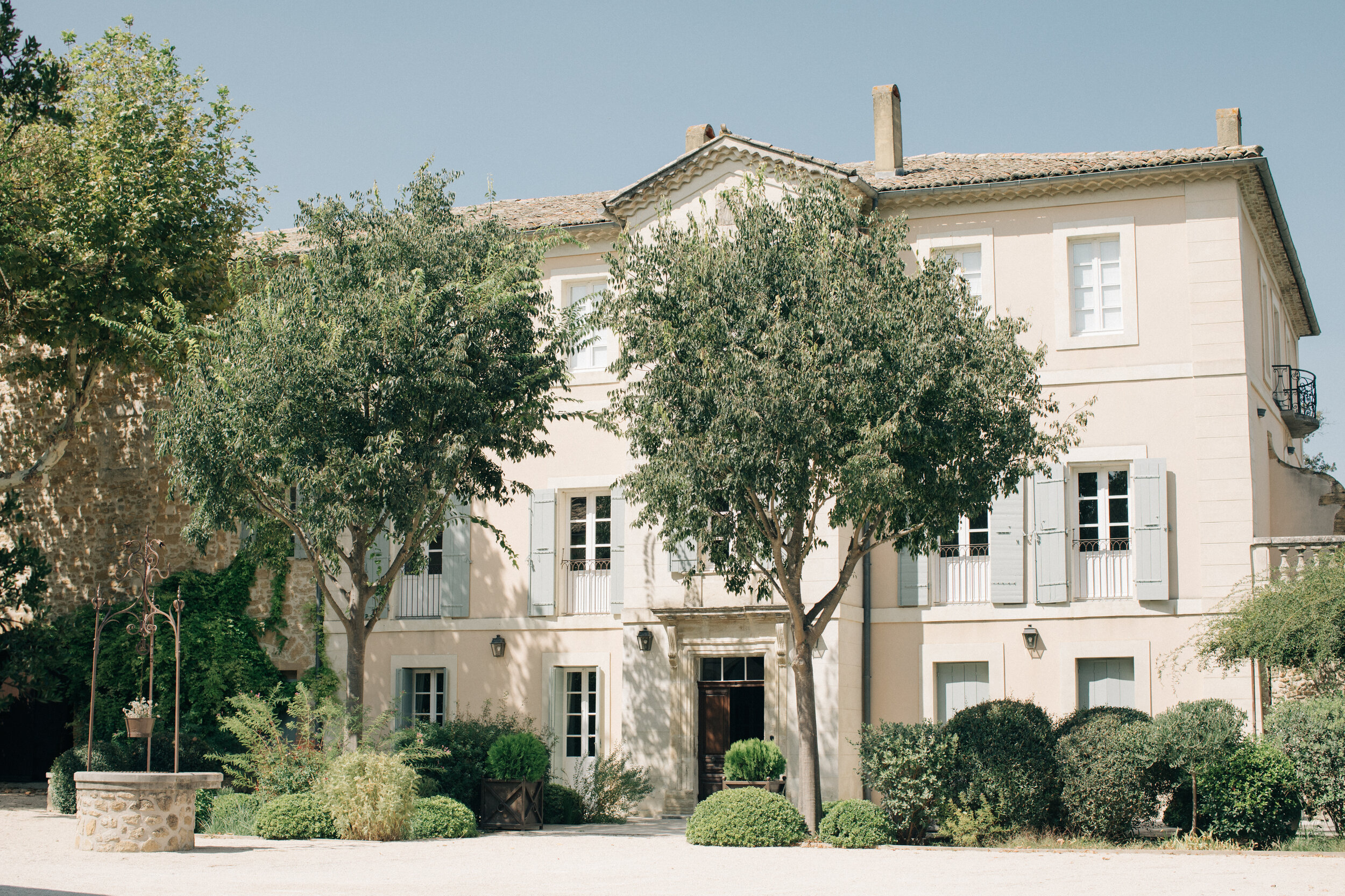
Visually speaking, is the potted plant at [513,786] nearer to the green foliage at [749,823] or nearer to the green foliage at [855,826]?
the green foliage at [749,823]

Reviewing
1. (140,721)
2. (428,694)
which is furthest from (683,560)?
(140,721)

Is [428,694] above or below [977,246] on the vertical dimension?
below

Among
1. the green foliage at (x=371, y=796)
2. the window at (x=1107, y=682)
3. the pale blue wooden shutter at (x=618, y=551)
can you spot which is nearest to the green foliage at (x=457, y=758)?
the green foliage at (x=371, y=796)

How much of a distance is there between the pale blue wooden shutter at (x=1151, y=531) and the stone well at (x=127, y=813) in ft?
39.7

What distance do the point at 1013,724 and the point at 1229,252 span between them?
790 centimetres

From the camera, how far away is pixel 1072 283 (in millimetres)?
19406

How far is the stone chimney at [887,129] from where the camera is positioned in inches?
834

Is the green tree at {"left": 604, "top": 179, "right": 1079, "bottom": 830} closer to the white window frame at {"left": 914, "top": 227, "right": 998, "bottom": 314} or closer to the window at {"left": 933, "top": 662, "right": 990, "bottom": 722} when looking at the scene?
the white window frame at {"left": 914, "top": 227, "right": 998, "bottom": 314}

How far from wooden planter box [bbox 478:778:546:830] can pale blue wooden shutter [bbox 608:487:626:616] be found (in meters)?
4.18

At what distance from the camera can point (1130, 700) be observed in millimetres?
18391

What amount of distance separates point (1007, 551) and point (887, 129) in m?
7.03

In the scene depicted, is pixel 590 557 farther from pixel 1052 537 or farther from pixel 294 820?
pixel 294 820

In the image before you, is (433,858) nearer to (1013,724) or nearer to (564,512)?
(1013,724)

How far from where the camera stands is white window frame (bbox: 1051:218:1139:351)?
19047 mm
